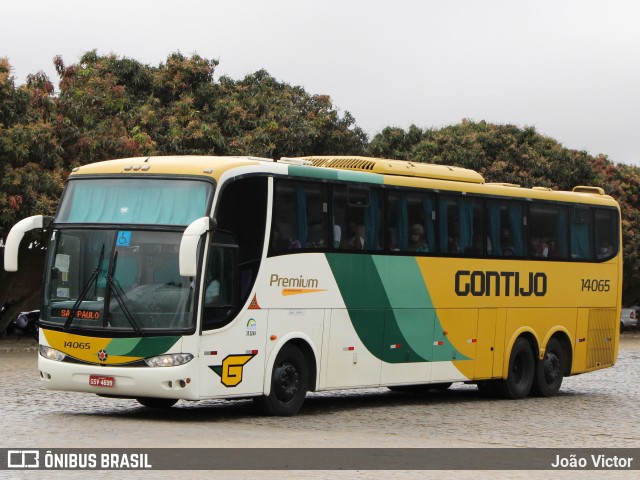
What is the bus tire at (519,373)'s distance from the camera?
915 inches

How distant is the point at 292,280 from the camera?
18359mm

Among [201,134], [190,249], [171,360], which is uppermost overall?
[201,134]

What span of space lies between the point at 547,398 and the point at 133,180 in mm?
9665

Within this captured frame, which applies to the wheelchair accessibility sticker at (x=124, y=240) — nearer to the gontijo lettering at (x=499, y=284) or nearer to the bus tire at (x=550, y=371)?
the gontijo lettering at (x=499, y=284)

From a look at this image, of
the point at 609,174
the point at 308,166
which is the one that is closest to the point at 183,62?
the point at 609,174

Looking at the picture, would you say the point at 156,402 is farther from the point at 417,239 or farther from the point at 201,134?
the point at 201,134

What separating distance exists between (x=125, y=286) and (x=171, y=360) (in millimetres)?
1099

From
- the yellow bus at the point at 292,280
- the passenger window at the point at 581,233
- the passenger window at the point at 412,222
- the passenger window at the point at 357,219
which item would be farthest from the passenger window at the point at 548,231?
the passenger window at the point at 357,219

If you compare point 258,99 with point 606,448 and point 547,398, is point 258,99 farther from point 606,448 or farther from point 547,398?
point 606,448

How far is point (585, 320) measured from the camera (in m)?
25.2

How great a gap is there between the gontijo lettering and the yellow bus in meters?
0.04

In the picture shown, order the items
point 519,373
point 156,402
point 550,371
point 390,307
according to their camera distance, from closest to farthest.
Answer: point 156,402
point 390,307
point 519,373
point 550,371

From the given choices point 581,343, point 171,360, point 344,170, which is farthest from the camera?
point 581,343

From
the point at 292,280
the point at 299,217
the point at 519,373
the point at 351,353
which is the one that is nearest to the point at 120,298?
the point at 292,280
